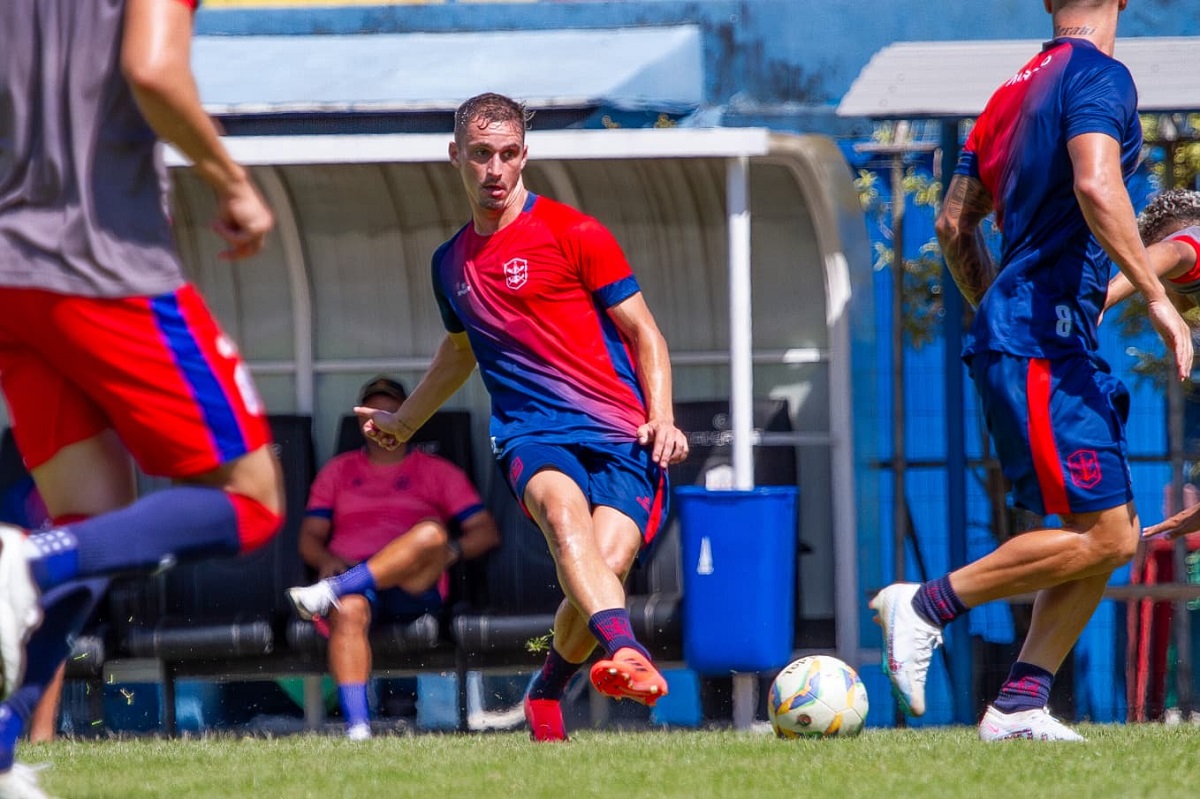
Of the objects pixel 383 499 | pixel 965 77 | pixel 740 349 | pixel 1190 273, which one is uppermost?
pixel 965 77

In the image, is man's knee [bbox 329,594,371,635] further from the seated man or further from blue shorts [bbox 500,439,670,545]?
blue shorts [bbox 500,439,670,545]

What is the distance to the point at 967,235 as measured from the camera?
5246 millimetres

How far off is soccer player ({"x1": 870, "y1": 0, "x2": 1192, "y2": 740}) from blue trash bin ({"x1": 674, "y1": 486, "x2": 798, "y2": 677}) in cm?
198

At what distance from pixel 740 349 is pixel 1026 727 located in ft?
8.73

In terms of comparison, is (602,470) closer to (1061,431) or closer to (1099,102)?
(1061,431)

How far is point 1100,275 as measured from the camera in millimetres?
4941

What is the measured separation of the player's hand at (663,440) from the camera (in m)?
5.22

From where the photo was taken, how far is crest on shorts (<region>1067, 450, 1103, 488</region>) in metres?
4.73

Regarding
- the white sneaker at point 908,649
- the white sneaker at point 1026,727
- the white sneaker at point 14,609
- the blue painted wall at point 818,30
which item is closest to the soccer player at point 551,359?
the white sneaker at point 908,649

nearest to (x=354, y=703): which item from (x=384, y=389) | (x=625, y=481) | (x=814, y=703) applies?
(x=384, y=389)

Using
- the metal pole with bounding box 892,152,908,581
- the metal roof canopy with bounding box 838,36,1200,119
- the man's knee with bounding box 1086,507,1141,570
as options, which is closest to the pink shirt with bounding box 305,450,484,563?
the metal pole with bounding box 892,152,908,581

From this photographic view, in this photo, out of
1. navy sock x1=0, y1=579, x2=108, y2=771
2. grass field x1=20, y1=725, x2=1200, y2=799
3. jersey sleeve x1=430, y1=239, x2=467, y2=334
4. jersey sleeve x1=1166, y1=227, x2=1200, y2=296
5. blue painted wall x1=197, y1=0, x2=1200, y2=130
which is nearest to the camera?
navy sock x1=0, y1=579, x2=108, y2=771

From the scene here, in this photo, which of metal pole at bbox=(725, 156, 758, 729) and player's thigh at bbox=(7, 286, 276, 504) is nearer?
player's thigh at bbox=(7, 286, 276, 504)

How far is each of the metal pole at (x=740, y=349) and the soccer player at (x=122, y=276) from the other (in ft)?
13.1
